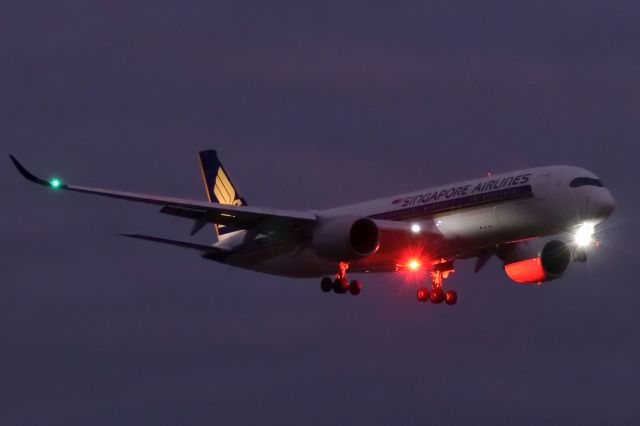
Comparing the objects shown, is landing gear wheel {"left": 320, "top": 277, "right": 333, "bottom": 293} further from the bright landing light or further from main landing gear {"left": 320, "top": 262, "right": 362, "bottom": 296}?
→ the bright landing light

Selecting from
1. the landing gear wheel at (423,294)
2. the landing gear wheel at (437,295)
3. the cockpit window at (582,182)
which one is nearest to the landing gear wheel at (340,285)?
the landing gear wheel at (423,294)

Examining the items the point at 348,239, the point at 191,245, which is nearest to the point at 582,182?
the point at 348,239

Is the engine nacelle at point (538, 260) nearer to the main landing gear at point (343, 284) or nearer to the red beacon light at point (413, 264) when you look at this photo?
the red beacon light at point (413, 264)

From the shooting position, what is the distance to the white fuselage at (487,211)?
57.3m

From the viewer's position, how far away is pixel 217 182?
249ft

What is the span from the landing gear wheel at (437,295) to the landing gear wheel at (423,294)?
0.27m

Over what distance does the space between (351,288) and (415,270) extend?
4.34 m

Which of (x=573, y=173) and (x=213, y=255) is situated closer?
(x=573, y=173)

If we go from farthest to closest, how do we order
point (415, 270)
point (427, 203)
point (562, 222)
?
1. point (415, 270)
2. point (427, 203)
3. point (562, 222)

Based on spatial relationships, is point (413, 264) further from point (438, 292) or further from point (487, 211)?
point (487, 211)

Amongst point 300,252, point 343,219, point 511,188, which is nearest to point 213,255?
point 300,252

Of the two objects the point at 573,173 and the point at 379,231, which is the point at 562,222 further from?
the point at 379,231

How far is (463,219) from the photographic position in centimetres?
5941

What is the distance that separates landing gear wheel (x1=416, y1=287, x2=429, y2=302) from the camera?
67.1m
